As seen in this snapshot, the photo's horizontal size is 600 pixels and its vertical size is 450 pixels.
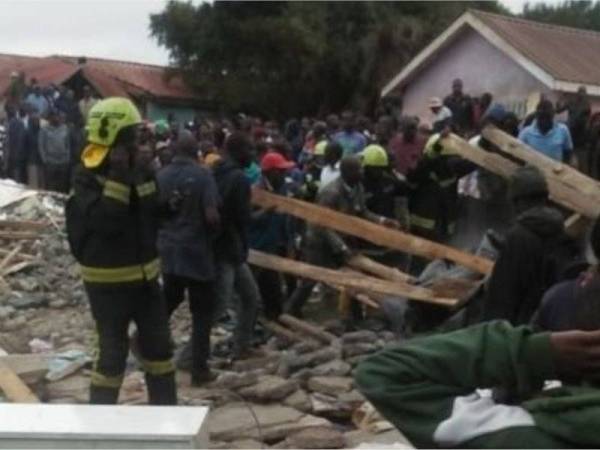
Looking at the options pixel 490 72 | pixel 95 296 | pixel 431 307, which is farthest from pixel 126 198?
pixel 490 72

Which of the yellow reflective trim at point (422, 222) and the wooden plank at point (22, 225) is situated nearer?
the yellow reflective trim at point (422, 222)

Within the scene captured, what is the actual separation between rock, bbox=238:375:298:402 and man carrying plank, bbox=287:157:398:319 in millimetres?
1930

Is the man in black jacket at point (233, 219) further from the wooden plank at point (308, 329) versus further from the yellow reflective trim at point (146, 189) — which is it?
the yellow reflective trim at point (146, 189)

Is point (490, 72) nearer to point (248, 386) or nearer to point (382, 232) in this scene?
point (382, 232)

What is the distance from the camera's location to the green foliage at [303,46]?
30656 millimetres

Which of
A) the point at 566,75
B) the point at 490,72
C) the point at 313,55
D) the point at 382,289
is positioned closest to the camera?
the point at 382,289

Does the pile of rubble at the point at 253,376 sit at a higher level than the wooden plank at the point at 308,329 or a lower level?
lower

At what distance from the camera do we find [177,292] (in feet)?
27.5

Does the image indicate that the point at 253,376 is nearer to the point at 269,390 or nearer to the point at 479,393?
the point at 269,390

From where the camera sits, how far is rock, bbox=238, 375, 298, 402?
8094 millimetres

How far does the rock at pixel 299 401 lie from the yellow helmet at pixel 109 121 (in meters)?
2.51

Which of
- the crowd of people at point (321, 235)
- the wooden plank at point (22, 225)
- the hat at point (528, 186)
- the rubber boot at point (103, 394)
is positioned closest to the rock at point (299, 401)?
the crowd of people at point (321, 235)

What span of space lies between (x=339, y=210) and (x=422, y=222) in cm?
118

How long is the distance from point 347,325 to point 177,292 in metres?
2.17
